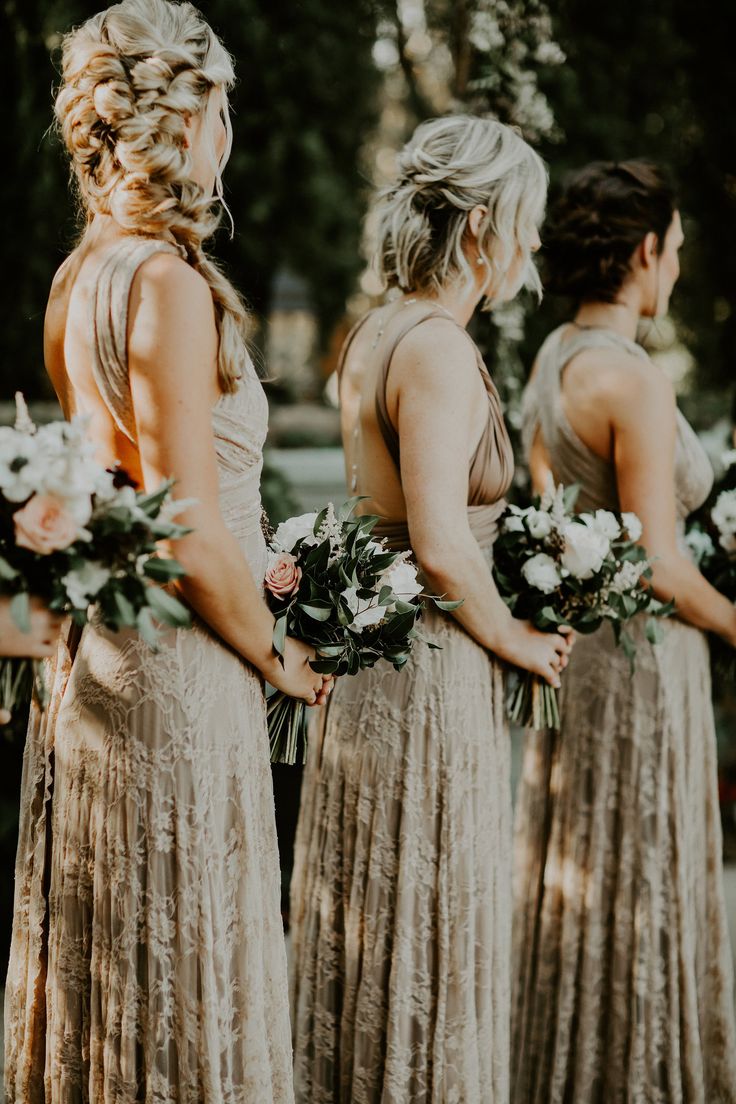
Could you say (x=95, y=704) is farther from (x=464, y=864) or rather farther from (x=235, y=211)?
(x=235, y=211)

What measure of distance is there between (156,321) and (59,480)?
382mm

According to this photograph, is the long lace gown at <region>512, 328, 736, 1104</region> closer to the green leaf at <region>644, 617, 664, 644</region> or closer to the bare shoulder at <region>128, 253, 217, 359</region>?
the green leaf at <region>644, 617, 664, 644</region>

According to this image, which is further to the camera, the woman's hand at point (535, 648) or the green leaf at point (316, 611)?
the woman's hand at point (535, 648)

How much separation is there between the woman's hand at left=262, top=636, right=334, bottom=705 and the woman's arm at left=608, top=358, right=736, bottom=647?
1.08m

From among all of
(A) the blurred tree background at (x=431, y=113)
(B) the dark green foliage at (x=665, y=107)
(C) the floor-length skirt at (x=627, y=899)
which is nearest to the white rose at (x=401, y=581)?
(C) the floor-length skirt at (x=627, y=899)

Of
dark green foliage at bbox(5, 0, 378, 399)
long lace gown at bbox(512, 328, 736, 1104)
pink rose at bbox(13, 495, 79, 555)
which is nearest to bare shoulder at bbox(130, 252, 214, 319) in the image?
pink rose at bbox(13, 495, 79, 555)

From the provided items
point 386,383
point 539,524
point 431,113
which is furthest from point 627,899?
point 431,113

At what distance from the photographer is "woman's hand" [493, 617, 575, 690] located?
8.98 ft

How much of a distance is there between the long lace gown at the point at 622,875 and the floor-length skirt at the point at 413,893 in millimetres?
517

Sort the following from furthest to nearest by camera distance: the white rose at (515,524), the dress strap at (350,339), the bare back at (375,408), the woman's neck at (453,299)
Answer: the dress strap at (350,339), the white rose at (515,524), the woman's neck at (453,299), the bare back at (375,408)

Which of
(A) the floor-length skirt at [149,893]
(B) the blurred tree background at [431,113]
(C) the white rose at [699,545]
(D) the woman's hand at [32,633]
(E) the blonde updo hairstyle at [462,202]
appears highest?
(B) the blurred tree background at [431,113]

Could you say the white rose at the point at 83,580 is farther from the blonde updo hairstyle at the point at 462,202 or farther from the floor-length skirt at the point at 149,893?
the blonde updo hairstyle at the point at 462,202

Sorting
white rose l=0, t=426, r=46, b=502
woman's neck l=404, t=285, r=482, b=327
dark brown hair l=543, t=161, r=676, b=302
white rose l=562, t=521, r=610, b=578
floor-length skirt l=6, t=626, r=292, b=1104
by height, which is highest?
dark brown hair l=543, t=161, r=676, b=302

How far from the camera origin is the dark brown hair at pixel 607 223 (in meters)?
3.24
